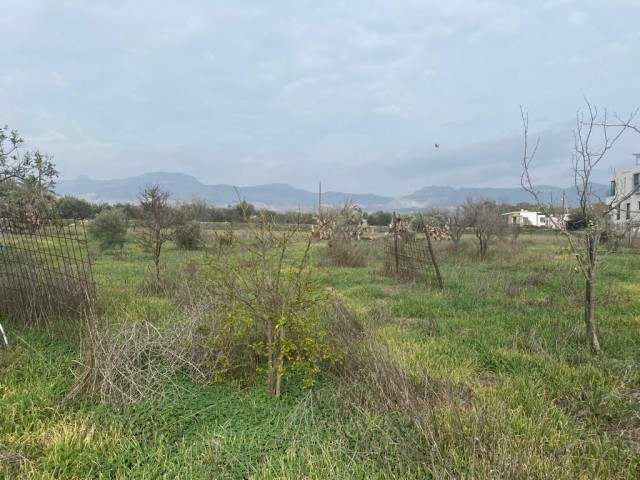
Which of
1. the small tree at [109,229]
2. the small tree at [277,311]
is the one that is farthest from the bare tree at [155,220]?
the small tree at [109,229]

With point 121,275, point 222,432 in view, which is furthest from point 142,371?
point 121,275

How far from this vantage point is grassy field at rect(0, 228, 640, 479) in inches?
107

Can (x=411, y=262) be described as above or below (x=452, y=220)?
below

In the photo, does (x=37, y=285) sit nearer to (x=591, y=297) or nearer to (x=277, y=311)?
(x=277, y=311)

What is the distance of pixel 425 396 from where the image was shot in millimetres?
3385

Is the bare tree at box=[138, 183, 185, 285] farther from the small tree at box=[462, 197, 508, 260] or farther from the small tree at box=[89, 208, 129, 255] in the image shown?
the small tree at box=[462, 197, 508, 260]

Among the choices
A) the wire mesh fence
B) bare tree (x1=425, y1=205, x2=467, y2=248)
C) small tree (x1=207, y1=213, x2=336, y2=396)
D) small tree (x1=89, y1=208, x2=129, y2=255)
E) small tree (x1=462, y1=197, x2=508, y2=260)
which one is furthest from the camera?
bare tree (x1=425, y1=205, x2=467, y2=248)

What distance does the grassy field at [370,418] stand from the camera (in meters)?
2.72

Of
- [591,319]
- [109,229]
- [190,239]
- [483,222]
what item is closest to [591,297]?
[591,319]

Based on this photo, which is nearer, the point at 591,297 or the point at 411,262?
the point at 591,297

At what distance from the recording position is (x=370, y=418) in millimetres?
3178

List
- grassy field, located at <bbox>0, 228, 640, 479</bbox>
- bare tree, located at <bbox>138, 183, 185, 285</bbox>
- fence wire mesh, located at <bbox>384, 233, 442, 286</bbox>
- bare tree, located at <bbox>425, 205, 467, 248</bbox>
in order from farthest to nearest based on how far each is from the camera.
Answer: bare tree, located at <bbox>425, 205, 467, 248</bbox> → fence wire mesh, located at <bbox>384, 233, 442, 286</bbox> → bare tree, located at <bbox>138, 183, 185, 285</bbox> → grassy field, located at <bbox>0, 228, 640, 479</bbox>

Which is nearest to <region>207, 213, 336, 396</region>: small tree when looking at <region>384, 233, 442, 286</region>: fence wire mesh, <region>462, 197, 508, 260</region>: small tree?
<region>384, 233, 442, 286</region>: fence wire mesh

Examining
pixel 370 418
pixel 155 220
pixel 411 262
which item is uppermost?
pixel 155 220
